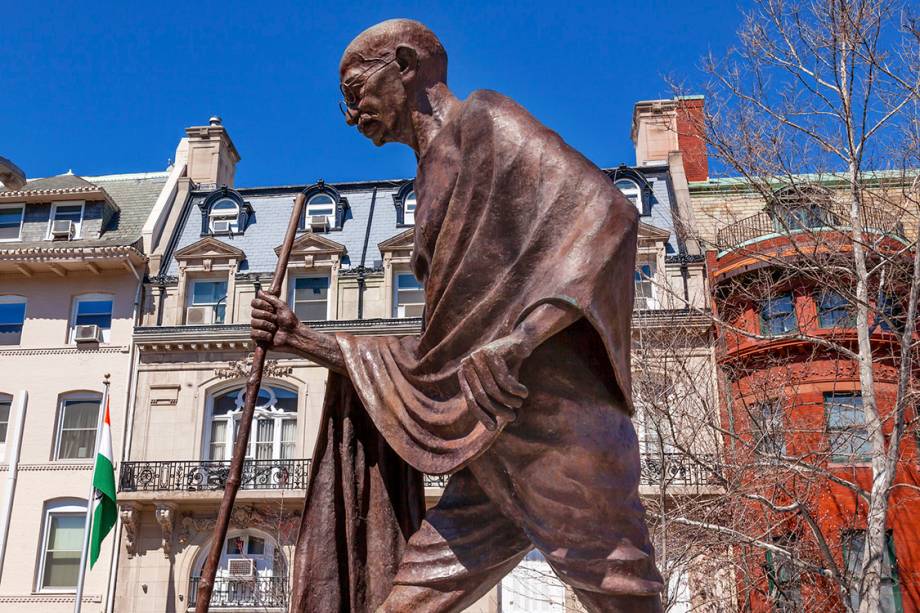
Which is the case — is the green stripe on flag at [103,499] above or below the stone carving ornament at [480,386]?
above

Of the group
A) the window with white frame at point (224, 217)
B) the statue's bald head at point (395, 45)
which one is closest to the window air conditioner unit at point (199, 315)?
the window with white frame at point (224, 217)

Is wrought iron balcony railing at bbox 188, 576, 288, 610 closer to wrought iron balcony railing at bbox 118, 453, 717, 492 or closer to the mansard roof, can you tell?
wrought iron balcony railing at bbox 118, 453, 717, 492

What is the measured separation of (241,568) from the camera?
1000 inches

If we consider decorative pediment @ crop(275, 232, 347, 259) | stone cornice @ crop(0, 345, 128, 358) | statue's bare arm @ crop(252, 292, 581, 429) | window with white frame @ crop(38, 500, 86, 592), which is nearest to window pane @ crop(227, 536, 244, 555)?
window with white frame @ crop(38, 500, 86, 592)

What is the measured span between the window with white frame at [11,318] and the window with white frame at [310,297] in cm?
781

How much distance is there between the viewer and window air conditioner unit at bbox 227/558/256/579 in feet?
82.9

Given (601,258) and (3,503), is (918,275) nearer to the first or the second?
(601,258)

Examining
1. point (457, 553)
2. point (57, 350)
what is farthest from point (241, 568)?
point (457, 553)

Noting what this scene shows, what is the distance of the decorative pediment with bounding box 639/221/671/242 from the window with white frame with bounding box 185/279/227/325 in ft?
38.2

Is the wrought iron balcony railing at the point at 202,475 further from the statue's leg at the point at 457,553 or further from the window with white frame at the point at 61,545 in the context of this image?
the statue's leg at the point at 457,553

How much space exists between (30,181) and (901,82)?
28553 millimetres

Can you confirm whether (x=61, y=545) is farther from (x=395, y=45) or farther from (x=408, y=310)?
(x=395, y=45)

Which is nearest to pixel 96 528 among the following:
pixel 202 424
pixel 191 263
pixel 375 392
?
pixel 202 424

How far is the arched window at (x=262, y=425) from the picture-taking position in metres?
27.0
